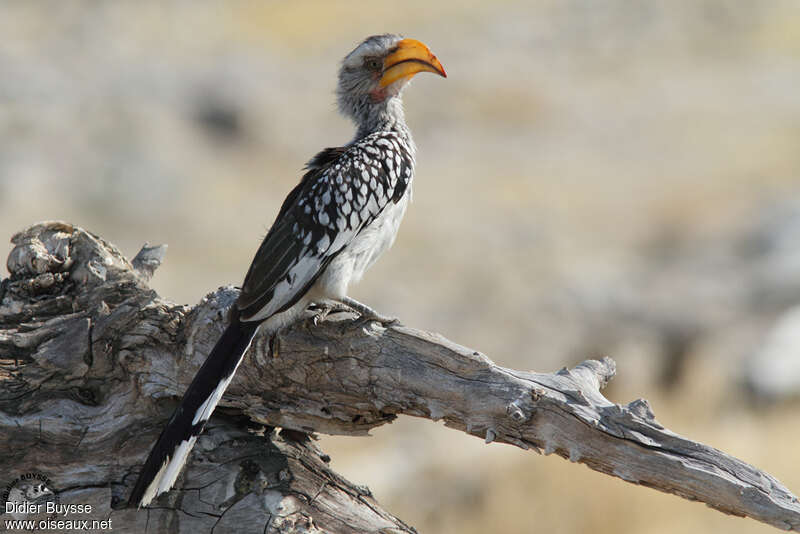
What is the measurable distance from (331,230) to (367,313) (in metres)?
0.51

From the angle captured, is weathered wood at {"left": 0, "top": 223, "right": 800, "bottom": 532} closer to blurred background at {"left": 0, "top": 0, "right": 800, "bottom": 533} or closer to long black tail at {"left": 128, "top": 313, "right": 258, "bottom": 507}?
long black tail at {"left": 128, "top": 313, "right": 258, "bottom": 507}

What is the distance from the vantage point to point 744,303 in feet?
45.1

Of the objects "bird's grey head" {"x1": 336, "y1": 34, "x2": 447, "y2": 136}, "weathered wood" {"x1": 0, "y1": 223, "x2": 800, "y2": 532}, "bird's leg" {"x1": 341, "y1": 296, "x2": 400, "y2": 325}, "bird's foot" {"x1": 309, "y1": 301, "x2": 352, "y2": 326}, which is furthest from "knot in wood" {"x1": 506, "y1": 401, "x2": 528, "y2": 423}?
"bird's grey head" {"x1": 336, "y1": 34, "x2": 447, "y2": 136}

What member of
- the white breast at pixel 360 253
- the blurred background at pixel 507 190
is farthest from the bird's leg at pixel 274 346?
the blurred background at pixel 507 190

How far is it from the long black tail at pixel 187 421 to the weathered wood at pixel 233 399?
11.0 inches

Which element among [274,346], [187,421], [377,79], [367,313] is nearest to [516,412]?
[367,313]

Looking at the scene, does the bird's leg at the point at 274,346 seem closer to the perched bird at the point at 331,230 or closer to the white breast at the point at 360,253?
→ the perched bird at the point at 331,230

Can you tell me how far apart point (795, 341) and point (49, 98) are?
56.2 ft

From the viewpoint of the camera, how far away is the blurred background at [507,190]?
8.88m

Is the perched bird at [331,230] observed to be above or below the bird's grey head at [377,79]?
below

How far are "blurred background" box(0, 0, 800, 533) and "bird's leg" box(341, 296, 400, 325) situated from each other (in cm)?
343

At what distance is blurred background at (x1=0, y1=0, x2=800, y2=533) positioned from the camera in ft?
29.1

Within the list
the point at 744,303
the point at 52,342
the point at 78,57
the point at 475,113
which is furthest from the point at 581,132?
the point at 52,342

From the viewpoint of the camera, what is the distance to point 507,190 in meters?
21.2
